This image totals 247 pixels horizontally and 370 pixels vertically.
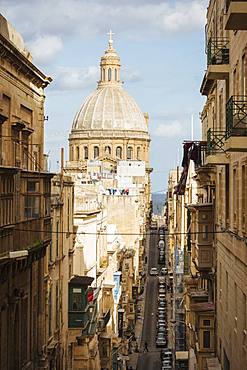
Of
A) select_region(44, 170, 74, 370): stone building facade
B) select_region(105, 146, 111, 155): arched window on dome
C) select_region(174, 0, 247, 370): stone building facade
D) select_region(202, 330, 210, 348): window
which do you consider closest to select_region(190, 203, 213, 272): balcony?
select_region(174, 0, 247, 370): stone building facade

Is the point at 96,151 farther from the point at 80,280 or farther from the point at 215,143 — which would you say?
the point at 215,143

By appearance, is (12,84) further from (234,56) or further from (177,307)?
(177,307)

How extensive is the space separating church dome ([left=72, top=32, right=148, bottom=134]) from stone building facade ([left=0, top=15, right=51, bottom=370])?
344 feet

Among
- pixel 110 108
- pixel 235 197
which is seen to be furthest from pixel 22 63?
pixel 110 108

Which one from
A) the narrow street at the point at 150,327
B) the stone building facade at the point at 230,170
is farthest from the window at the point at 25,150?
the narrow street at the point at 150,327

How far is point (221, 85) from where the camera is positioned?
74.1ft

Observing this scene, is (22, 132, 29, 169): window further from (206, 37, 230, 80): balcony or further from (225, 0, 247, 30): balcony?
(225, 0, 247, 30): balcony

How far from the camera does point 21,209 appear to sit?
21.3 m

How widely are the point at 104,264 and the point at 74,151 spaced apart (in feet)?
273

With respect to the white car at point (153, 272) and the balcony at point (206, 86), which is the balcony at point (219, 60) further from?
the white car at point (153, 272)

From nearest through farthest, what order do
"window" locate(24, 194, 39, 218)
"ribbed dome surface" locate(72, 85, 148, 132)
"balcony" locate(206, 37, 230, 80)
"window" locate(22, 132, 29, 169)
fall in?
"balcony" locate(206, 37, 230, 80)
"window" locate(24, 194, 39, 218)
"window" locate(22, 132, 29, 169)
"ribbed dome surface" locate(72, 85, 148, 132)

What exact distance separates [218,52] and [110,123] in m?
112

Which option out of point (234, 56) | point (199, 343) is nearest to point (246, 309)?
point (234, 56)

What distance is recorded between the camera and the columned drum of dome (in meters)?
130
